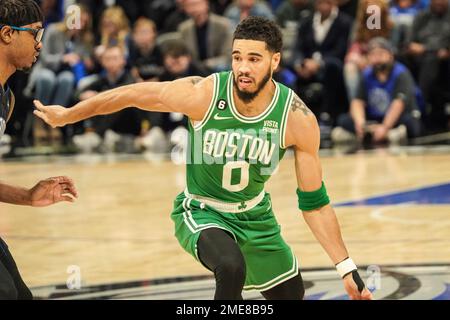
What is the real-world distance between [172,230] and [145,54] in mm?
7579

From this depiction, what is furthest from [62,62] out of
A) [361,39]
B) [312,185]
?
[312,185]

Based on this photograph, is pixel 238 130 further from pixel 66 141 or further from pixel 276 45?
pixel 66 141

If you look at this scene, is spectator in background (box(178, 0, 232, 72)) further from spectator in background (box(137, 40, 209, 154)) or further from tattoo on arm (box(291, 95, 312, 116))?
tattoo on arm (box(291, 95, 312, 116))

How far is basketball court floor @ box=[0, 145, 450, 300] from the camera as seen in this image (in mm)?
7941

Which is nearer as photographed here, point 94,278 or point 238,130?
point 238,130

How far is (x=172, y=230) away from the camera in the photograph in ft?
34.5

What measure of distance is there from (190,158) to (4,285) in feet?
4.79

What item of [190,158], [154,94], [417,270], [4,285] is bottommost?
[417,270]

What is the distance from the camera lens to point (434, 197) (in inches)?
461

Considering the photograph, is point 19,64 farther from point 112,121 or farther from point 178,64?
point 112,121

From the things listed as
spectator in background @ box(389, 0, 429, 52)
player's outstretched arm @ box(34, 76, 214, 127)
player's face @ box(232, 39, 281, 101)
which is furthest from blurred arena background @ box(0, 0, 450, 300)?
player's face @ box(232, 39, 281, 101)

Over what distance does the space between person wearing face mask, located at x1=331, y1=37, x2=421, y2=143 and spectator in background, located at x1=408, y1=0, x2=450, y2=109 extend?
Answer: 1.74ft

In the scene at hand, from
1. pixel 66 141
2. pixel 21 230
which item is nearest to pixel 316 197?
pixel 21 230

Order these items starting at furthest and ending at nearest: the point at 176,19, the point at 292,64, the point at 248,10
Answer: the point at 176,19
the point at 248,10
the point at 292,64
